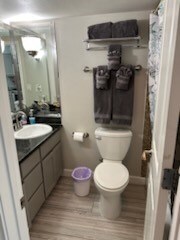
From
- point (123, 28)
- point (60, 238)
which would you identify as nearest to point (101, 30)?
point (123, 28)

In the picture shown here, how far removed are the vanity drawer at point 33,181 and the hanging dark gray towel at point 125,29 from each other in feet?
5.35

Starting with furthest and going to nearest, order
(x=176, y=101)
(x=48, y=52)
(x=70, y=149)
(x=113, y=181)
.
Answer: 1. (x=70, y=149)
2. (x=48, y=52)
3. (x=113, y=181)
4. (x=176, y=101)

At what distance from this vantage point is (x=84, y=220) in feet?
6.14

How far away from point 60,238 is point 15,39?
7.54 feet

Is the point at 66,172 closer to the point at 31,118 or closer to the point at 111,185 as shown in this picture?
the point at 31,118

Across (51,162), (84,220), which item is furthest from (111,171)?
(51,162)

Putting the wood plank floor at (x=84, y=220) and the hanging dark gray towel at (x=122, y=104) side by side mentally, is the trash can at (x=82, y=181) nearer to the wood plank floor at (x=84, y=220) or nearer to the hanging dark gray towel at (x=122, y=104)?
Answer: the wood plank floor at (x=84, y=220)

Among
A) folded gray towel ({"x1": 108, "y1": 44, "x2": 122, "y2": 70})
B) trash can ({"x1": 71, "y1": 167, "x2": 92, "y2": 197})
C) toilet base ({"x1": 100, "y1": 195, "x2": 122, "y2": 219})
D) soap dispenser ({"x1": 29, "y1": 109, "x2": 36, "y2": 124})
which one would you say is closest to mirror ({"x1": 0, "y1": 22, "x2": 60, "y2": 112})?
soap dispenser ({"x1": 29, "y1": 109, "x2": 36, "y2": 124})

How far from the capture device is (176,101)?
662mm

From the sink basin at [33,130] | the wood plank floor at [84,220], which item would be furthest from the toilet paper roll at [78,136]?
the wood plank floor at [84,220]

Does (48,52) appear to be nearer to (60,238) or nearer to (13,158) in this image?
(13,158)

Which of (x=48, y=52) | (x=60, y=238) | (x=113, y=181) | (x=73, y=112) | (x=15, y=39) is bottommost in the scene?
(x=60, y=238)

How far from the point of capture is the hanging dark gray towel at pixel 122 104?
2.03 meters

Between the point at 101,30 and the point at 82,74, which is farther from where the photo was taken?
the point at 82,74
